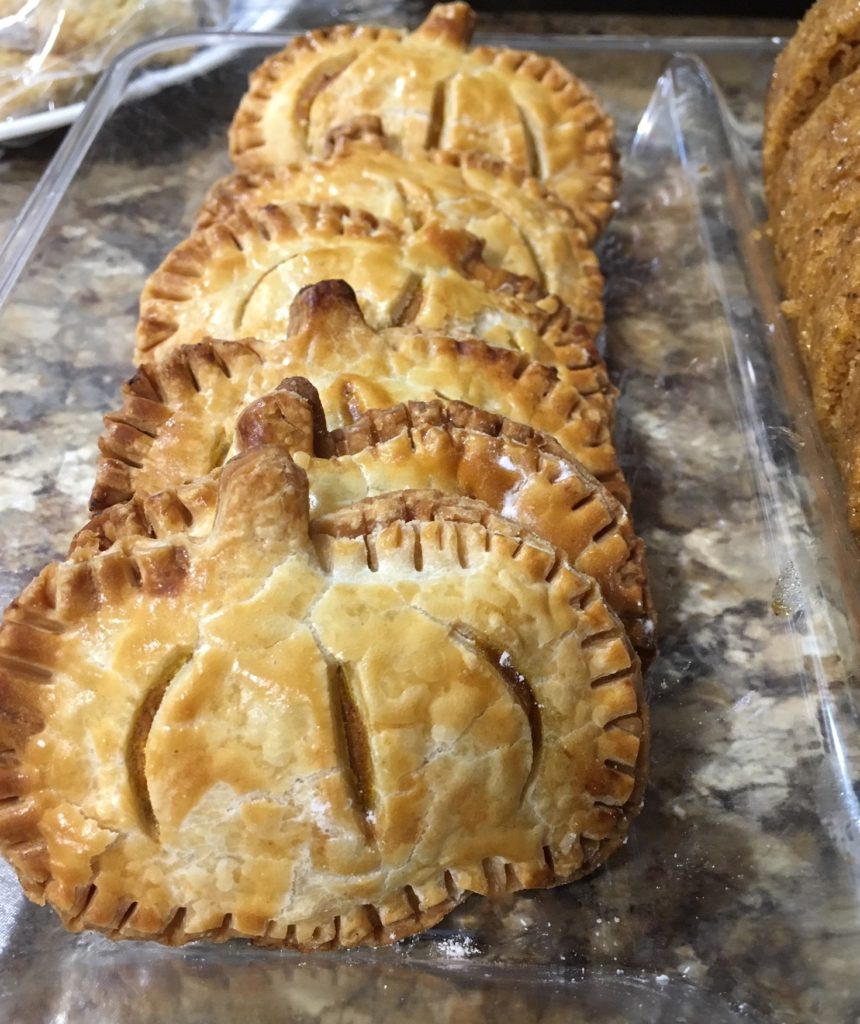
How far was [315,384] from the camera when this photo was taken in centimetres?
225

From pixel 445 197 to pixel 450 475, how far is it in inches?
45.7

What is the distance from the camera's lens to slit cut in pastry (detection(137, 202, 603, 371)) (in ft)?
8.38

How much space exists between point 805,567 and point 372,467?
4.08 ft

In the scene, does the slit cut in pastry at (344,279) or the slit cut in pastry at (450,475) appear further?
the slit cut in pastry at (344,279)

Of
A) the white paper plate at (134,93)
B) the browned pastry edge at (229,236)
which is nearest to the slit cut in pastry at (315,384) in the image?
the browned pastry edge at (229,236)

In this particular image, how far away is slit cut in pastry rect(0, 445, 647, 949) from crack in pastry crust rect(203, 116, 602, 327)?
1.27m

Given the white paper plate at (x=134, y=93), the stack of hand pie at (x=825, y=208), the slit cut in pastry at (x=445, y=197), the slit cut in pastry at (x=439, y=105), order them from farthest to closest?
the white paper plate at (x=134, y=93) < the slit cut in pastry at (x=439, y=105) < the slit cut in pastry at (x=445, y=197) < the stack of hand pie at (x=825, y=208)

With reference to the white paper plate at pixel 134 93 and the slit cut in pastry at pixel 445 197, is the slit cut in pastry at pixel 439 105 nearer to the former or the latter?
the slit cut in pastry at pixel 445 197

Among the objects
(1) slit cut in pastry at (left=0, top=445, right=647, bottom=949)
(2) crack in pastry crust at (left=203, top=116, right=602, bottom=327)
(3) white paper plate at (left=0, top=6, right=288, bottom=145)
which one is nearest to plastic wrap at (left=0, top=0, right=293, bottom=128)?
(3) white paper plate at (left=0, top=6, right=288, bottom=145)

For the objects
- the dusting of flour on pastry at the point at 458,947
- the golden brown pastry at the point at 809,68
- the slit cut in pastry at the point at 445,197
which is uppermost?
the golden brown pastry at the point at 809,68

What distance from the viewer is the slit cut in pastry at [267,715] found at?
68.0 inches

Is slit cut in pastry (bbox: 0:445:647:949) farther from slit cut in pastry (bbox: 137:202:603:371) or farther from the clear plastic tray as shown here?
slit cut in pastry (bbox: 137:202:603:371)

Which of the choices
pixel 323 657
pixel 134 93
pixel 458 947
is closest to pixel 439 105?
pixel 134 93

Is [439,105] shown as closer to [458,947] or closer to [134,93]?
[134,93]
